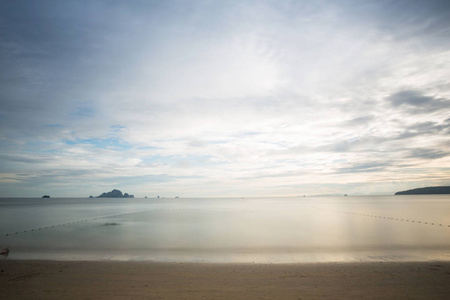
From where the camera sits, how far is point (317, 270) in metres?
11.5

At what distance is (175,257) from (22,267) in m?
7.71

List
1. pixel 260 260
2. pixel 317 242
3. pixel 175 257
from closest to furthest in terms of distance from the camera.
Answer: pixel 260 260 → pixel 175 257 → pixel 317 242

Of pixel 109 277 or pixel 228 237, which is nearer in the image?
pixel 109 277

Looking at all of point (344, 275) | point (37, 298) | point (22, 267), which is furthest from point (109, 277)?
point (344, 275)

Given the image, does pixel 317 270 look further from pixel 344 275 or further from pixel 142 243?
pixel 142 243

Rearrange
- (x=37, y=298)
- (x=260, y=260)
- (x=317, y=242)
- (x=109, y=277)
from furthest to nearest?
(x=317, y=242) → (x=260, y=260) → (x=109, y=277) → (x=37, y=298)

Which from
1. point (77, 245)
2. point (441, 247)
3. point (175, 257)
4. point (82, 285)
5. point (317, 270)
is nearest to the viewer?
point (82, 285)

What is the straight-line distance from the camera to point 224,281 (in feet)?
32.7

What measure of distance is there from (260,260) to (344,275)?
5076 mm

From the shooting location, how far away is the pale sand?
8594 millimetres

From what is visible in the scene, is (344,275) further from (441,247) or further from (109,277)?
(441,247)

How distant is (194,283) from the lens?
978 centimetres

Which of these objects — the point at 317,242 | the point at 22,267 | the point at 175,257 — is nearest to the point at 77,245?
the point at 22,267

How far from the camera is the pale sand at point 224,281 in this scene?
338 inches
